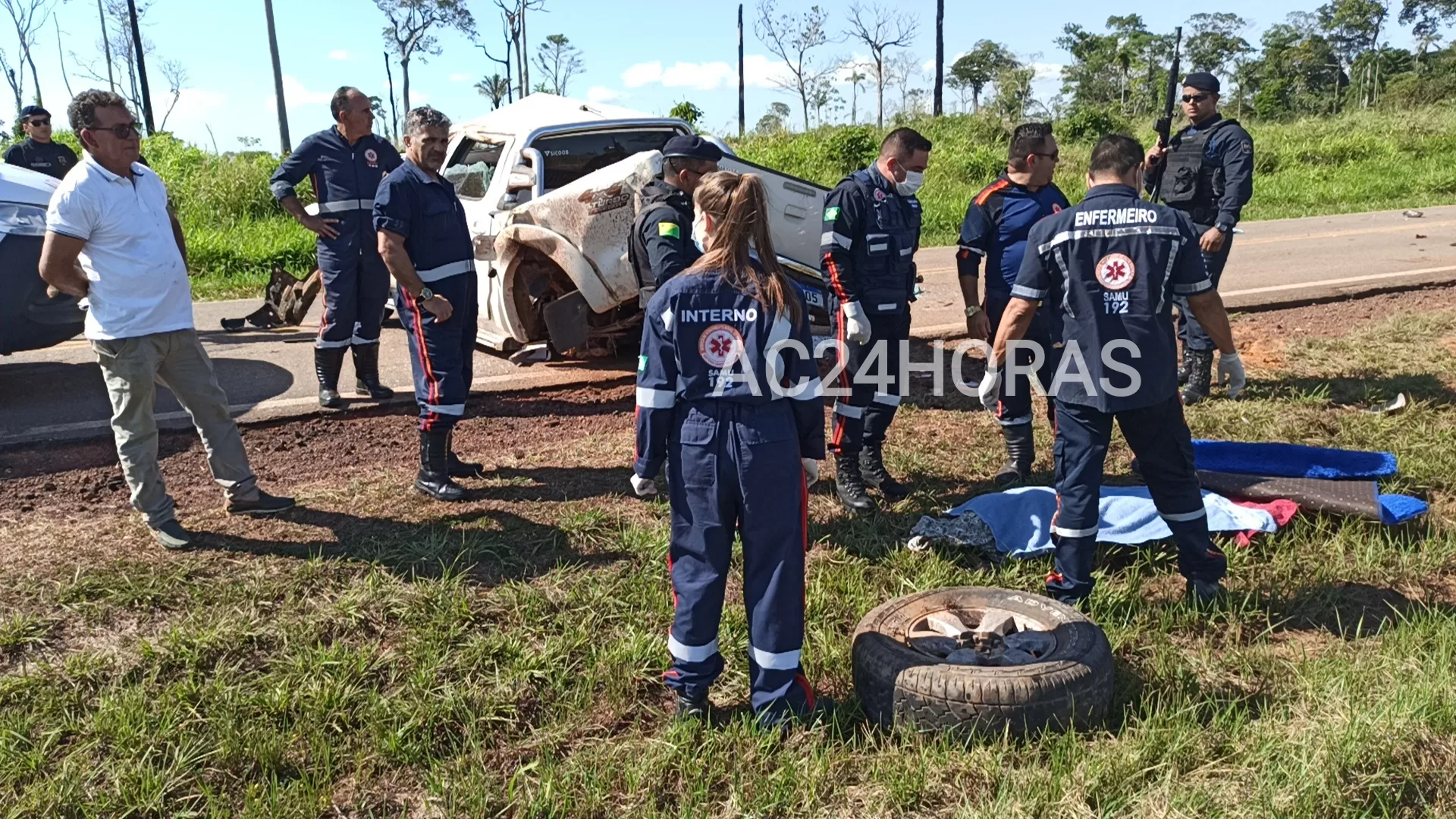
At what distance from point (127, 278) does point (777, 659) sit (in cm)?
316

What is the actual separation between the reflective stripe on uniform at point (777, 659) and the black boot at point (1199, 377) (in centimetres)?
455

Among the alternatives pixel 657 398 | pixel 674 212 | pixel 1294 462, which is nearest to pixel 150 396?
pixel 674 212

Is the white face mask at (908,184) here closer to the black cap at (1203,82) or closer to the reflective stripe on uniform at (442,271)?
the reflective stripe on uniform at (442,271)

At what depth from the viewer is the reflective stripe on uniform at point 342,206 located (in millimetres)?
6457

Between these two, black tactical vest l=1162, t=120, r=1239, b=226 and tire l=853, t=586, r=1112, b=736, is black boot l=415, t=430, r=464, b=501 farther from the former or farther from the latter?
black tactical vest l=1162, t=120, r=1239, b=226

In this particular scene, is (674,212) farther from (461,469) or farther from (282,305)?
(282,305)

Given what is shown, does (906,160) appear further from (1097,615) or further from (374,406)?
(374,406)

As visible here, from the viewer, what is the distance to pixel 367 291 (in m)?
6.62

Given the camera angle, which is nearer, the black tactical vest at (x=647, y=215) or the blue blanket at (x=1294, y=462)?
the black tactical vest at (x=647, y=215)

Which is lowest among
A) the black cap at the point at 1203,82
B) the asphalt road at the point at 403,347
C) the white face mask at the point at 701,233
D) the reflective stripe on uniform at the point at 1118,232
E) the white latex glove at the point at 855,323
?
the asphalt road at the point at 403,347

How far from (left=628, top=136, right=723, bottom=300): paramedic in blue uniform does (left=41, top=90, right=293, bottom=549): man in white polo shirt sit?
2027mm

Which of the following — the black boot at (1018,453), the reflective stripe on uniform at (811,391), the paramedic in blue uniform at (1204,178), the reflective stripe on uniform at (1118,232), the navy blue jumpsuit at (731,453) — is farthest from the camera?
the paramedic in blue uniform at (1204,178)

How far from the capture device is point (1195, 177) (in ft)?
21.6

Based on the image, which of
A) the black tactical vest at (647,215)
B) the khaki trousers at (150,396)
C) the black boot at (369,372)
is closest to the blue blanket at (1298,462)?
the black tactical vest at (647,215)
